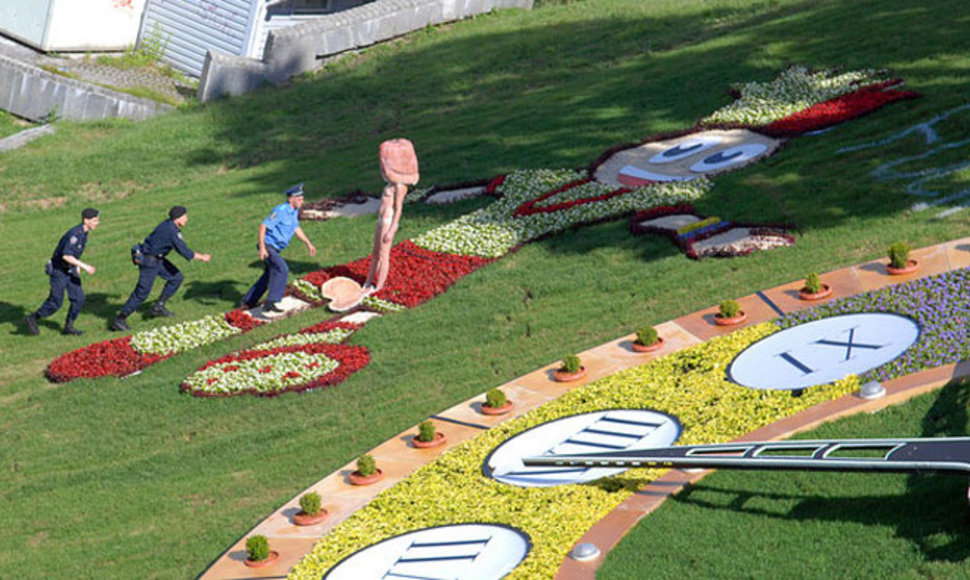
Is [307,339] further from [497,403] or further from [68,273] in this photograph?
[497,403]

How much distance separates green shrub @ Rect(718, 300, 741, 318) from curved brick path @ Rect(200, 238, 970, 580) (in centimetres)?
20

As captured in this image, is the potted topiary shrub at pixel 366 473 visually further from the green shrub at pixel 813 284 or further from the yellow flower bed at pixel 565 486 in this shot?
the green shrub at pixel 813 284

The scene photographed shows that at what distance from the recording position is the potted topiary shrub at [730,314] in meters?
16.0

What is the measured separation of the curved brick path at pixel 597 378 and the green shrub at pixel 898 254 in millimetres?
208

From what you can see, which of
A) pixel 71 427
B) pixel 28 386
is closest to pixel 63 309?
pixel 28 386

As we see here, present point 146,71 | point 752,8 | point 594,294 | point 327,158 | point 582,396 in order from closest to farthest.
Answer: point 582,396, point 594,294, point 327,158, point 752,8, point 146,71

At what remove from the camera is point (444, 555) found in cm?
1196

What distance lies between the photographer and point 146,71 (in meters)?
36.0

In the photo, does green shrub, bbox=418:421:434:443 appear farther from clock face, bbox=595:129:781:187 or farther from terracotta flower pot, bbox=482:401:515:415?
clock face, bbox=595:129:781:187

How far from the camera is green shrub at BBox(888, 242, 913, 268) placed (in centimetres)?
1612

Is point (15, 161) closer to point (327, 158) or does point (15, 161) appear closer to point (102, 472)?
point (327, 158)

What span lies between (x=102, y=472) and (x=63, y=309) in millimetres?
7144

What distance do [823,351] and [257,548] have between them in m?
7.02

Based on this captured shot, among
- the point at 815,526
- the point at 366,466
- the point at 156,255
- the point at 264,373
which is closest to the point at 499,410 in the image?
the point at 366,466
